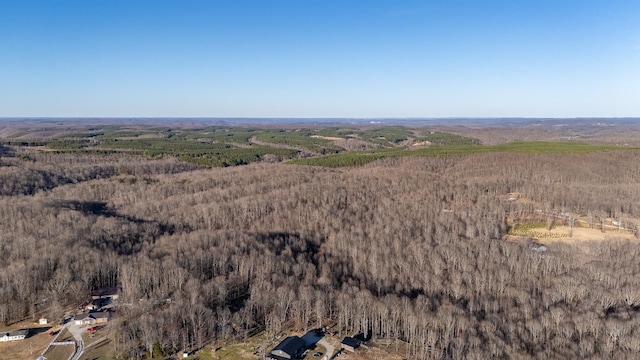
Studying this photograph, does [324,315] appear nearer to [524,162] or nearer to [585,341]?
[585,341]

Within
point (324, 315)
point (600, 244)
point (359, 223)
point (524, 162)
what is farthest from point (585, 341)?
point (524, 162)

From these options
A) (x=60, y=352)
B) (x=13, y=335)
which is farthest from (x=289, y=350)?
(x=13, y=335)

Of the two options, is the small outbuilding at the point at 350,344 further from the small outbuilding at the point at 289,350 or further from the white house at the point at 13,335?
→ the white house at the point at 13,335

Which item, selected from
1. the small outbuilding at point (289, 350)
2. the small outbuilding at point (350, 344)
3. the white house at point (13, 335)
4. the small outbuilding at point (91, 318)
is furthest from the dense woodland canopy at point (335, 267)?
the small outbuilding at point (289, 350)

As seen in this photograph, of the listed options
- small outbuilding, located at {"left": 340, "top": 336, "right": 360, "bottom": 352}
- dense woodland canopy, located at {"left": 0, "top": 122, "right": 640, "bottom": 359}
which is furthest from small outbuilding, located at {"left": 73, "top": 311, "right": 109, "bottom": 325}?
small outbuilding, located at {"left": 340, "top": 336, "right": 360, "bottom": 352}

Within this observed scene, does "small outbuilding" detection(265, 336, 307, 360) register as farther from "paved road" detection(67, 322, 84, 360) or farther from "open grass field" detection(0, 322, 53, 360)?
"open grass field" detection(0, 322, 53, 360)
